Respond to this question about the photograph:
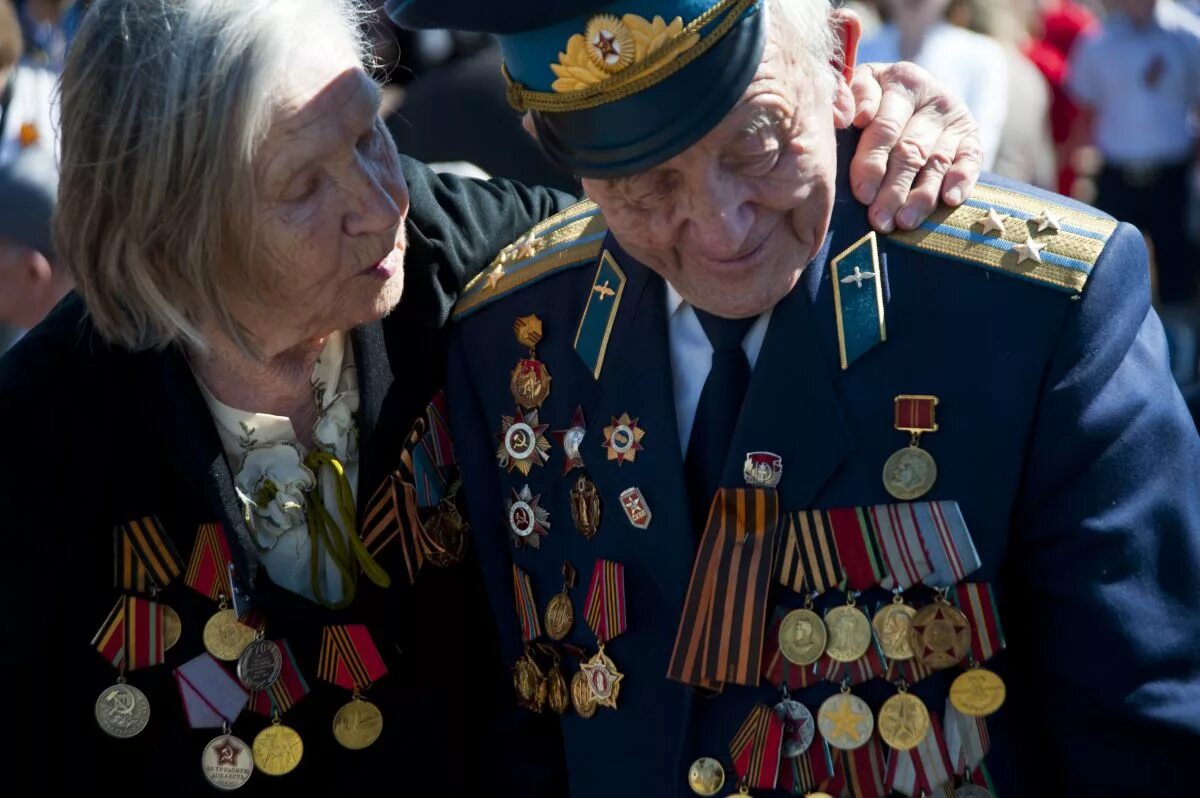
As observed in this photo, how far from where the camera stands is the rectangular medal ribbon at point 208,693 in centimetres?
252

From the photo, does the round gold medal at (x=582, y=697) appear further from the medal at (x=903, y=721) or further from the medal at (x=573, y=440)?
the medal at (x=903, y=721)

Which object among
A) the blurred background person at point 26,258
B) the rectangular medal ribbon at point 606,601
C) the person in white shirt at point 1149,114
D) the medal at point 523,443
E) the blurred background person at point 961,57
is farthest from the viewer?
the person in white shirt at point 1149,114

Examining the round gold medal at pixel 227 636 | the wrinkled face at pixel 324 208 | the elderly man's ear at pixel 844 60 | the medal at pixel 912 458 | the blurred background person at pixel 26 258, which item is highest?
the elderly man's ear at pixel 844 60

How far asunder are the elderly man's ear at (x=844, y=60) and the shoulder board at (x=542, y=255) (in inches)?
18.0

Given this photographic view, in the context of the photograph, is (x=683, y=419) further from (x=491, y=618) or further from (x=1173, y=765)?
(x=1173, y=765)

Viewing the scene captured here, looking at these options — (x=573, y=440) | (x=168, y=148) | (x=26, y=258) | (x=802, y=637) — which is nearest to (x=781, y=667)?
(x=802, y=637)

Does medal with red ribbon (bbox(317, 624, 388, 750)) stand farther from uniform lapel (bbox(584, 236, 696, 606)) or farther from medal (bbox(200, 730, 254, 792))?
uniform lapel (bbox(584, 236, 696, 606))

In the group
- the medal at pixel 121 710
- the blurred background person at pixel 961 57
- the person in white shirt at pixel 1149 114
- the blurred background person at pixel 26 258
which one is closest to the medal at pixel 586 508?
the medal at pixel 121 710

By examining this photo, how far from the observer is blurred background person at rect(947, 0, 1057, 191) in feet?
19.6

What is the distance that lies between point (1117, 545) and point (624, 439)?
727 millimetres

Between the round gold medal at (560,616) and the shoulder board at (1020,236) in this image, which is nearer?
the shoulder board at (1020,236)

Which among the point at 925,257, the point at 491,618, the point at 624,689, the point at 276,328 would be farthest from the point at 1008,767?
the point at 276,328

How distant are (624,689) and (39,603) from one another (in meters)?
0.97

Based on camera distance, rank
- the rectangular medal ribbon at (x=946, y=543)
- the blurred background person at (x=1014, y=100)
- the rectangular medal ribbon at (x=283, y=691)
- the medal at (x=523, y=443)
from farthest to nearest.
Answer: the blurred background person at (x=1014, y=100)
the rectangular medal ribbon at (x=283, y=691)
the medal at (x=523, y=443)
the rectangular medal ribbon at (x=946, y=543)
